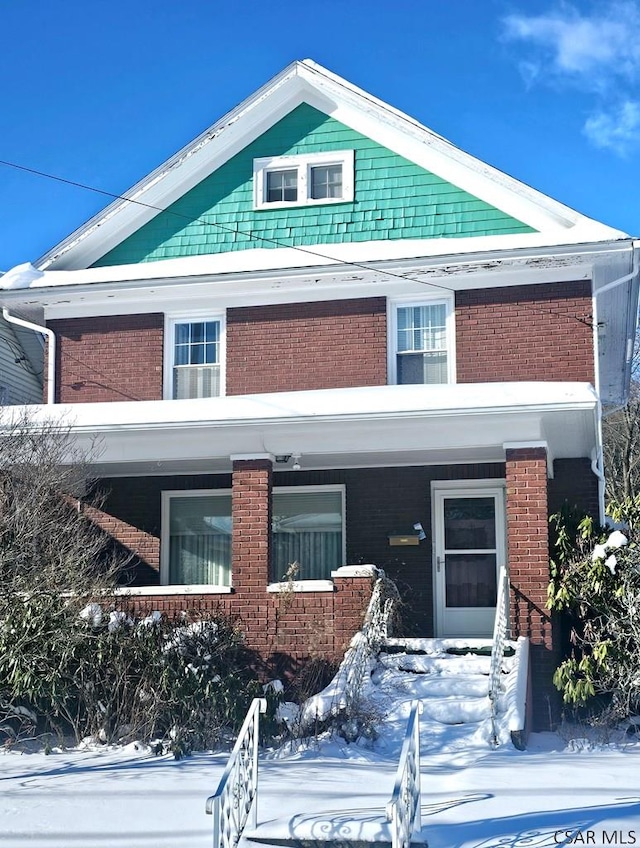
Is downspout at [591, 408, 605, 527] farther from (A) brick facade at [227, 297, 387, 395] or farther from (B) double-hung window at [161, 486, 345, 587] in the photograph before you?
(B) double-hung window at [161, 486, 345, 587]

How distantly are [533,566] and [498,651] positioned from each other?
1775 mm

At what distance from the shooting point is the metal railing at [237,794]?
244 inches

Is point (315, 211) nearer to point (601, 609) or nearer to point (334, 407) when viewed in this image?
point (334, 407)

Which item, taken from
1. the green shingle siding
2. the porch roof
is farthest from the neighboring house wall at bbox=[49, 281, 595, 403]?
the porch roof

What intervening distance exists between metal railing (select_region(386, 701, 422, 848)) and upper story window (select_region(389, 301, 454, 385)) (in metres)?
7.80

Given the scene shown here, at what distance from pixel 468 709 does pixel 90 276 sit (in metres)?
8.83

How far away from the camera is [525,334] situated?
14570mm

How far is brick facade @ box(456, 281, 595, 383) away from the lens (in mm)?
14336

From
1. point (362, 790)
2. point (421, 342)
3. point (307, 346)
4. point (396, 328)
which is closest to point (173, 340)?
point (307, 346)

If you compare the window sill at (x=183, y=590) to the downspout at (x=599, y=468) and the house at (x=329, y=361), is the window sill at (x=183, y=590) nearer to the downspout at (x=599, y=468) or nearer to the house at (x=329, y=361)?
the house at (x=329, y=361)

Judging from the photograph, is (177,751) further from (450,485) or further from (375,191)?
(375,191)

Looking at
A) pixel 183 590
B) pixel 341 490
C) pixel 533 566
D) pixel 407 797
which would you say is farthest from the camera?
pixel 341 490

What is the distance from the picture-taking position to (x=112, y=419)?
1358 cm

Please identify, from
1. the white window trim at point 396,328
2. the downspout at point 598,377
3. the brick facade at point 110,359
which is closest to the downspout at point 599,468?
the downspout at point 598,377
